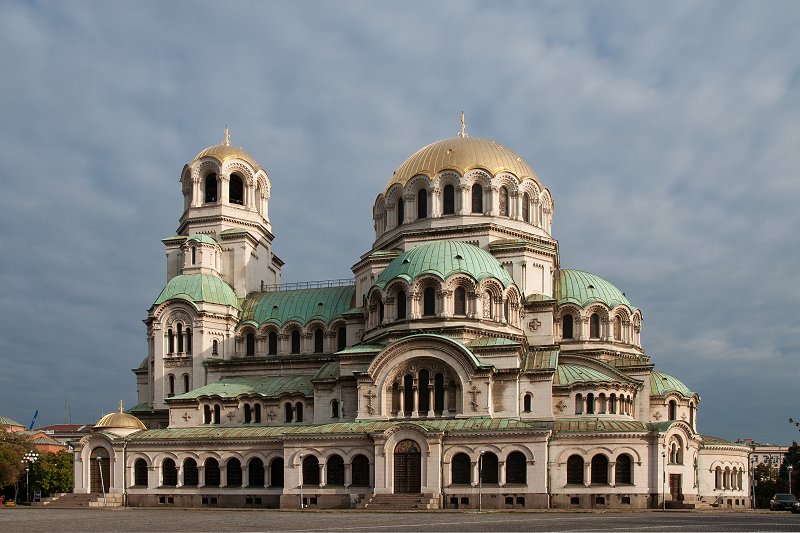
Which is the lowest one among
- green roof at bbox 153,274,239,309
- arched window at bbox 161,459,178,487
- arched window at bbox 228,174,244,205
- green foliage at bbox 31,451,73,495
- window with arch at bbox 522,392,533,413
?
green foliage at bbox 31,451,73,495

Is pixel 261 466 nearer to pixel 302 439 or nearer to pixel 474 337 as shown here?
pixel 302 439

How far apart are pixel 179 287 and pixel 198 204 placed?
806 cm

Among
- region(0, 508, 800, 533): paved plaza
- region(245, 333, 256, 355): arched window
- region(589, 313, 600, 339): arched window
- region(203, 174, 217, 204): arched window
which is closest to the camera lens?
region(0, 508, 800, 533): paved plaza

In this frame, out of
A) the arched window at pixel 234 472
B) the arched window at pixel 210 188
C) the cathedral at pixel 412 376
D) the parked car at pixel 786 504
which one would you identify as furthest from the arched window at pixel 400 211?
the parked car at pixel 786 504

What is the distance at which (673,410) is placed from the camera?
219 ft

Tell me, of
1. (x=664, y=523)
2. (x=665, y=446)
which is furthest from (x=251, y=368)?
(x=664, y=523)

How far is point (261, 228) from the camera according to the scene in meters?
77.5

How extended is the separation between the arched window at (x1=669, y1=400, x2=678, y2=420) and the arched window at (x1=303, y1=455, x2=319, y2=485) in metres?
24.3

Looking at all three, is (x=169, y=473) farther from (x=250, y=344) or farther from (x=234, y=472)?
(x=250, y=344)

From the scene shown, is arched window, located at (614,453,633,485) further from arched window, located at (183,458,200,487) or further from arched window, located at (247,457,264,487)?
arched window, located at (183,458,200,487)

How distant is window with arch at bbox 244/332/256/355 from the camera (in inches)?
2830

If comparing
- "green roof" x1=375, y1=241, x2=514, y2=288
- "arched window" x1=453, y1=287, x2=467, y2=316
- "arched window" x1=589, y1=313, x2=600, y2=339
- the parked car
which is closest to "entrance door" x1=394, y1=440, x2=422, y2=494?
"arched window" x1=453, y1=287, x2=467, y2=316

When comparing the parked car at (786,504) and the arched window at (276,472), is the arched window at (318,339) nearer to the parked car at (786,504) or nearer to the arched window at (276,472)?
the arched window at (276,472)

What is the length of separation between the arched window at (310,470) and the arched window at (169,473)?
32.0 feet
